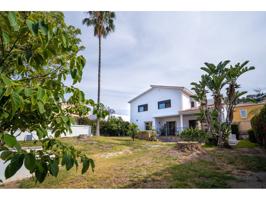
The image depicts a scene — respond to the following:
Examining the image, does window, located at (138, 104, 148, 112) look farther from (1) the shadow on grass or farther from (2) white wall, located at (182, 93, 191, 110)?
(1) the shadow on grass

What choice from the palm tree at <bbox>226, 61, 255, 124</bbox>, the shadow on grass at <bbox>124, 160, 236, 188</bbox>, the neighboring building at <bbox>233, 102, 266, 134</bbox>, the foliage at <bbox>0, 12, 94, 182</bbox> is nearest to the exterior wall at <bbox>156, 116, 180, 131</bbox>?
the neighboring building at <bbox>233, 102, 266, 134</bbox>

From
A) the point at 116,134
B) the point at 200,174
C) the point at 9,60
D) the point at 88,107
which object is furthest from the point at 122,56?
the point at 116,134

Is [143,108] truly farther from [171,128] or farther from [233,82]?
[233,82]

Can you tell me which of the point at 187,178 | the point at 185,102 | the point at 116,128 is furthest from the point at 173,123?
the point at 187,178

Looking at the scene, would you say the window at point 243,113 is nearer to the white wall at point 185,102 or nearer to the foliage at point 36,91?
the white wall at point 185,102

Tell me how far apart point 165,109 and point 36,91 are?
25.2 meters

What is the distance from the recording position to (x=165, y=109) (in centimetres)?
2605

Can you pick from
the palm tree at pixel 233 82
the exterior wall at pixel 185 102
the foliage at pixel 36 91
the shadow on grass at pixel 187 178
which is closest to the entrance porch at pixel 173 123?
the exterior wall at pixel 185 102

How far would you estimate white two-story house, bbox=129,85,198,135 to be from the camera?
961 inches

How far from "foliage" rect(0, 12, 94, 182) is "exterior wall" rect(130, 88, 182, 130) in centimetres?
2327


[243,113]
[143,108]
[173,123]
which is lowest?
[173,123]
